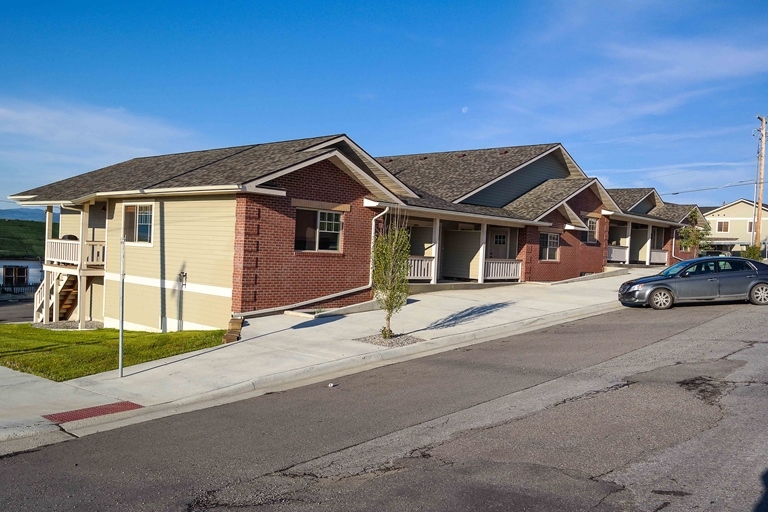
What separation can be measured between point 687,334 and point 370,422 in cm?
903

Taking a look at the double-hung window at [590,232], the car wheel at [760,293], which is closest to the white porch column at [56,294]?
the double-hung window at [590,232]

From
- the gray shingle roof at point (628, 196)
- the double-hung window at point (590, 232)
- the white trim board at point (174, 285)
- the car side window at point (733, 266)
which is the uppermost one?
the gray shingle roof at point (628, 196)

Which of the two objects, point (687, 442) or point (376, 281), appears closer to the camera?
point (687, 442)

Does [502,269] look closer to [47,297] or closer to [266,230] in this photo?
[266,230]

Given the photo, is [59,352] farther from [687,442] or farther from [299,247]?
[687,442]

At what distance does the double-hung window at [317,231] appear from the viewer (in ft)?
59.8

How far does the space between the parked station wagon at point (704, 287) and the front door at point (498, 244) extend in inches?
348

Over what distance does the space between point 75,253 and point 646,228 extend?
30.6 metres

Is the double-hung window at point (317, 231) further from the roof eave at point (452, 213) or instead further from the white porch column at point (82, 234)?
the white porch column at point (82, 234)

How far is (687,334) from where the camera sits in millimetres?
14570

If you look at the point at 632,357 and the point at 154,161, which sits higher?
the point at 154,161

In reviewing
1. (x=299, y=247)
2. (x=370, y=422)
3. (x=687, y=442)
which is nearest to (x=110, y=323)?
(x=299, y=247)

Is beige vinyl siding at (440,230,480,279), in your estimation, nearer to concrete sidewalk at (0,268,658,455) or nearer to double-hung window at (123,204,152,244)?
concrete sidewalk at (0,268,658,455)

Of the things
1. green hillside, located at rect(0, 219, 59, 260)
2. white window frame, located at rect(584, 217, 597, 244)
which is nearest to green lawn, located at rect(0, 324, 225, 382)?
white window frame, located at rect(584, 217, 597, 244)
